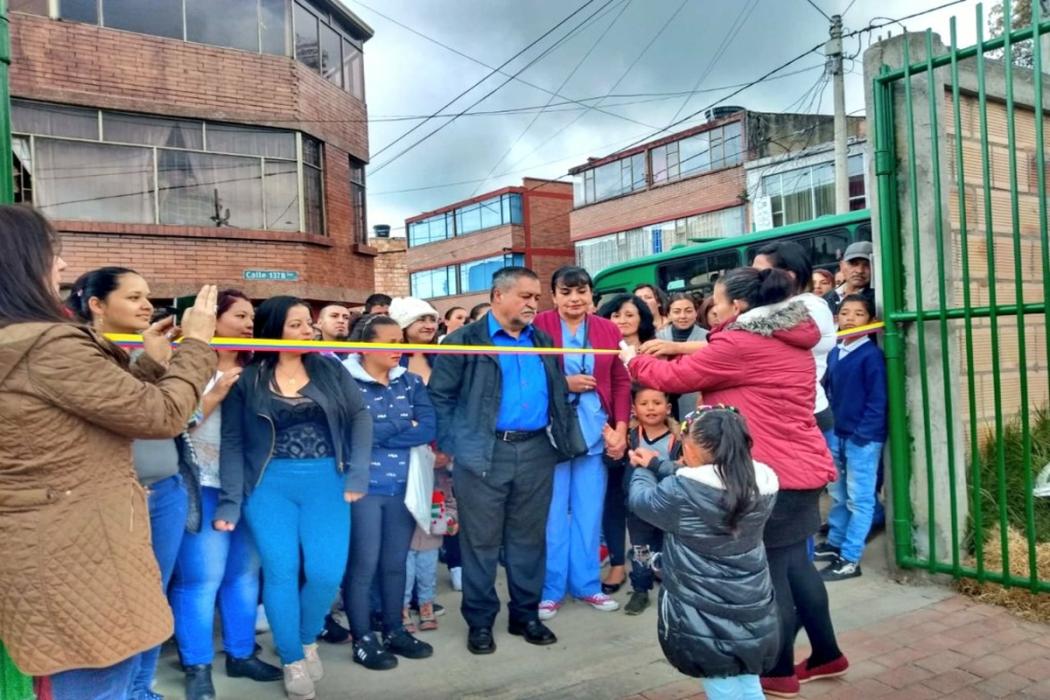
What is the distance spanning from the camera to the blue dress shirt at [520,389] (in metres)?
4.14

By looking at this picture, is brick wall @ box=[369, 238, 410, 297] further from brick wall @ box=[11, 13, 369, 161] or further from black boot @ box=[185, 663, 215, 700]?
black boot @ box=[185, 663, 215, 700]

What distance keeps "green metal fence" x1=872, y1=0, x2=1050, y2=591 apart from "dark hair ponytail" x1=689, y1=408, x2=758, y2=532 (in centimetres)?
227

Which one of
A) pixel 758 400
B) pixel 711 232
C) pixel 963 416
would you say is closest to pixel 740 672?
pixel 758 400

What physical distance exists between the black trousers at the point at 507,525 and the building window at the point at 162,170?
11.9 meters

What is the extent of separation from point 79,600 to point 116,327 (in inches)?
54.0

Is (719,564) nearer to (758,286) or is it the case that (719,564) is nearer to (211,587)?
(758,286)

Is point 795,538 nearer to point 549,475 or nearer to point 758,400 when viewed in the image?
point 758,400

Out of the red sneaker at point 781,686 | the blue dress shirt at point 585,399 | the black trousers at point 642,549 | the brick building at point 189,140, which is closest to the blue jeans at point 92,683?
the red sneaker at point 781,686

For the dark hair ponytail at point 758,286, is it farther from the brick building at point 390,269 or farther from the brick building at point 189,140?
the brick building at point 390,269

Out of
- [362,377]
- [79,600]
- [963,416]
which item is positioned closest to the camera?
[79,600]

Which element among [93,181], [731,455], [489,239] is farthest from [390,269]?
[731,455]

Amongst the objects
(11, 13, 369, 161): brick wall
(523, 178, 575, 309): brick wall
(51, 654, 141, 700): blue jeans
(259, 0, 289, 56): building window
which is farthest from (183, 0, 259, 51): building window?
(523, 178, 575, 309): brick wall

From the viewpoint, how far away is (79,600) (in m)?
2.00

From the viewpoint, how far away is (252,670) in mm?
3699
